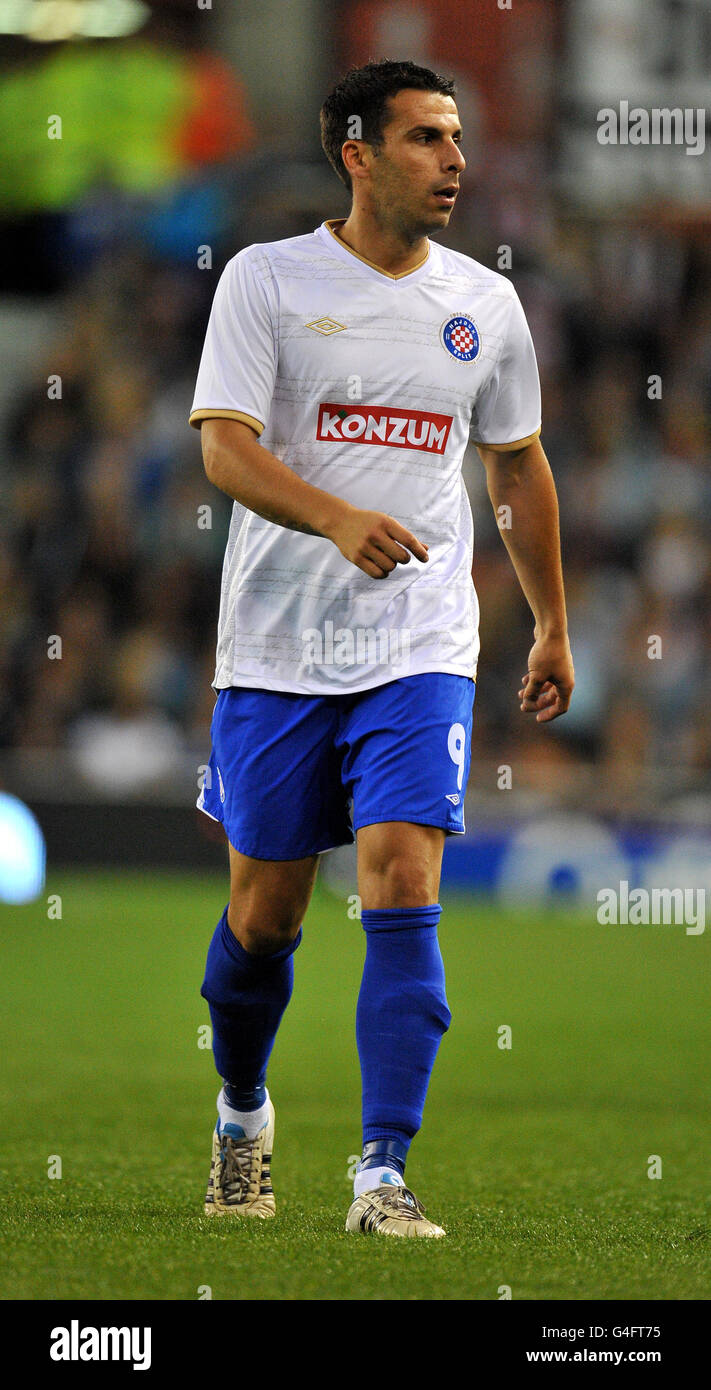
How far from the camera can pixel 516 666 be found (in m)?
14.2

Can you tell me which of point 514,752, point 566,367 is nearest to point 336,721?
point 514,752

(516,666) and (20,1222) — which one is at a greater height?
(516,666)

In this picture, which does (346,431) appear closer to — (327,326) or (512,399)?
(327,326)

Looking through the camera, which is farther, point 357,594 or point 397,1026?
point 357,594

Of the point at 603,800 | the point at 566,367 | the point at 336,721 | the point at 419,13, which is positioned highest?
the point at 419,13

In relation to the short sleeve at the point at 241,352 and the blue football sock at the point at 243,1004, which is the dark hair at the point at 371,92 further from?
the blue football sock at the point at 243,1004

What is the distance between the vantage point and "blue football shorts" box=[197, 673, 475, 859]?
13.4ft

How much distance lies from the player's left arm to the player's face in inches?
22.1

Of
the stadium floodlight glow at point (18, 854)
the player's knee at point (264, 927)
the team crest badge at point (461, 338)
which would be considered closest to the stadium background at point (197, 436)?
the stadium floodlight glow at point (18, 854)

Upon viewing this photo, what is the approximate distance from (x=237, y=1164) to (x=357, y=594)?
1.27m

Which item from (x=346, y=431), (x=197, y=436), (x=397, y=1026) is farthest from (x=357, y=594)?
(x=197, y=436)

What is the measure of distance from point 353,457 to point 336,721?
56cm

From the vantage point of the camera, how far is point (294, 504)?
157 inches
